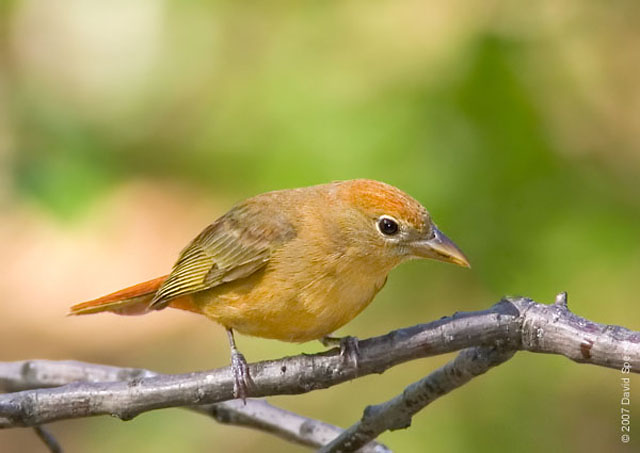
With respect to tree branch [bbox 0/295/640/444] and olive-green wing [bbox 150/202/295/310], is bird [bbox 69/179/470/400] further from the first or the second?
tree branch [bbox 0/295/640/444]

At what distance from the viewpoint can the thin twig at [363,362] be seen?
2223 millimetres

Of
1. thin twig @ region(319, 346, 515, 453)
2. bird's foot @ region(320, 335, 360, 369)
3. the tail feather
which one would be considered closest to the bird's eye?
bird's foot @ region(320, 335, 360, 369)

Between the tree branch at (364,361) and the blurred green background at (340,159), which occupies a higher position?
the blurred green background at (340,159)

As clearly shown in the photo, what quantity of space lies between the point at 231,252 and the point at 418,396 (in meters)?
1.26

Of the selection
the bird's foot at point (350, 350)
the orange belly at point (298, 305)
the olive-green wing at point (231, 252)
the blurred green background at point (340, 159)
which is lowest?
the bird's foot at point (350, 350)

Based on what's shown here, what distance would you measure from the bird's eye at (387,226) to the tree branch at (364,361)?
68 cm

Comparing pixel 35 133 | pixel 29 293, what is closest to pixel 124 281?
pixel 29 293

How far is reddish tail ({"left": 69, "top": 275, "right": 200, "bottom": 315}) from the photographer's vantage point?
3789mm

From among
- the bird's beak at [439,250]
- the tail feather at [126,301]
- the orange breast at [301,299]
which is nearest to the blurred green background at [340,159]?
the bird's beak at [439,250]

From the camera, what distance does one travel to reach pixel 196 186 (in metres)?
7.95

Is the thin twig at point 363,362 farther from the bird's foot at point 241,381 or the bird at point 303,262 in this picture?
the bird at point 303,262

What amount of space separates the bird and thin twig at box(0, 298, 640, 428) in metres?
0.28

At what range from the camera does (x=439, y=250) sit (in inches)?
129

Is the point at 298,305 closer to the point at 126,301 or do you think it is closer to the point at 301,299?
the point at 301,299
